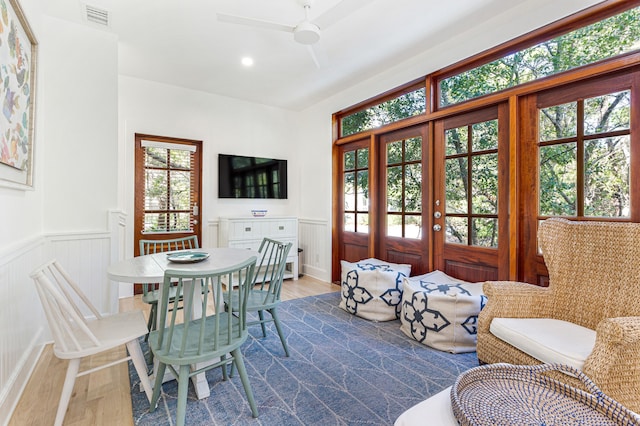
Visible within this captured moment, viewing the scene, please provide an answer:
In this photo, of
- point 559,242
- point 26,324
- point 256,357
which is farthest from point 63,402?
point 559,242

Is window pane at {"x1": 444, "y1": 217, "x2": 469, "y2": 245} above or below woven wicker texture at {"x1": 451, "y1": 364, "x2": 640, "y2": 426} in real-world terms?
above

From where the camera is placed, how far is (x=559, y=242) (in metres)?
2.06

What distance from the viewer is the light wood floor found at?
1.61 m

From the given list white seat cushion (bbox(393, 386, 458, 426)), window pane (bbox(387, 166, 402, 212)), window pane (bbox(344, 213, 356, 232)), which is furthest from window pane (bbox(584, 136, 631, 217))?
window pane (bbox(344, 213, 356, 232))

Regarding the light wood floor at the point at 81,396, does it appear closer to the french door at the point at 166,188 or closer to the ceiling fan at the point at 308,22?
the french door at the point at 166,188

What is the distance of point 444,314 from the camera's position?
7.76ft

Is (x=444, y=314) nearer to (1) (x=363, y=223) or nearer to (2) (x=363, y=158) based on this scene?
(1) (x=363, y=223)

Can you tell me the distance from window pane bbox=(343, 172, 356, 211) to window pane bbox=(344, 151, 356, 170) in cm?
10

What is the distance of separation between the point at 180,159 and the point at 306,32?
2789 millimetres

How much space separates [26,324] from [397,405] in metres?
2.45

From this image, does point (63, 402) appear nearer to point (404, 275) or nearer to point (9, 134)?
point (9, 134)

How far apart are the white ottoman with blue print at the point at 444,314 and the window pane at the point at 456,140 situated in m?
1.31

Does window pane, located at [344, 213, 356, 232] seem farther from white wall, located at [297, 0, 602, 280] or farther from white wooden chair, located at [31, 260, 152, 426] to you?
white wooden chair, located at [31, 260, 152, 426]

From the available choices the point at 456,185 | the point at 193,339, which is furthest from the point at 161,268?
the point at 456,185
